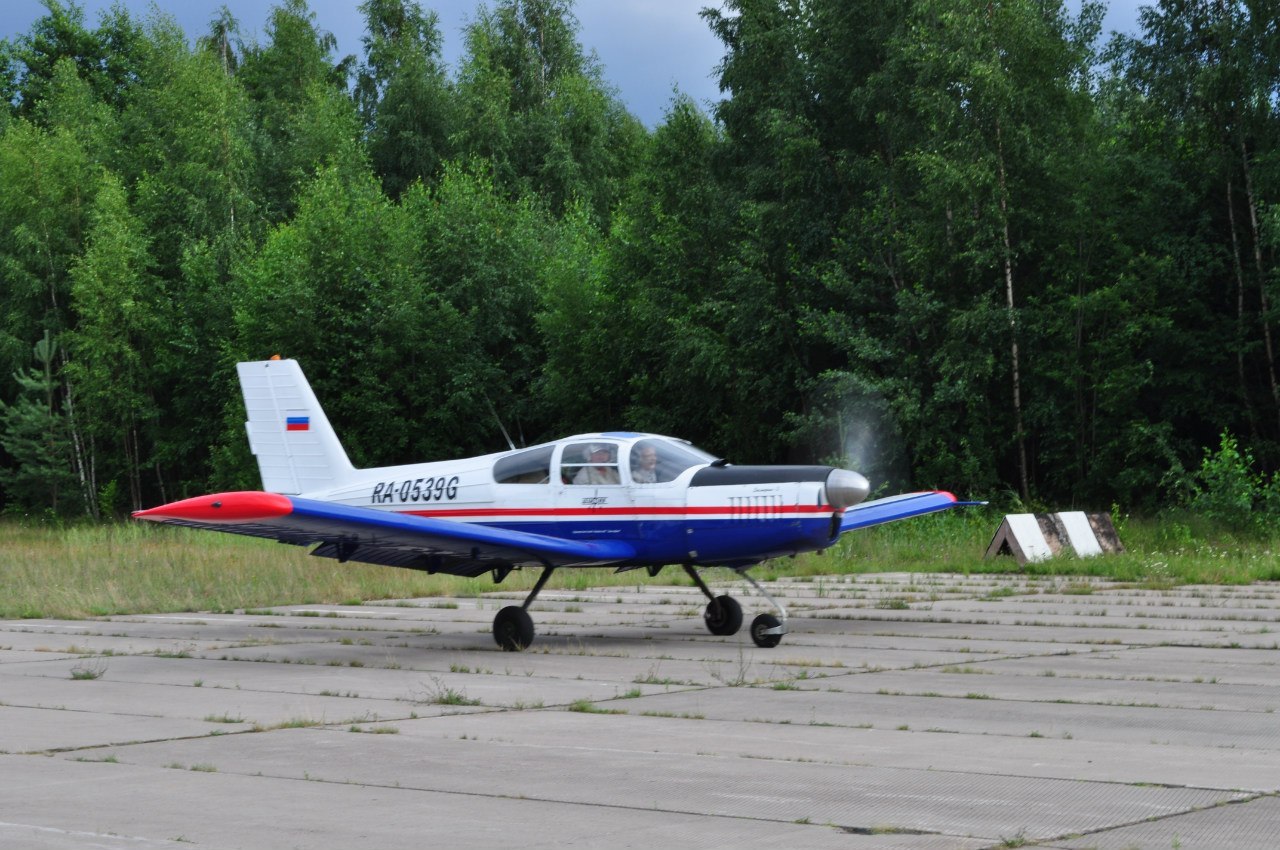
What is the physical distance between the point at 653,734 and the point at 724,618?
5.61 meters

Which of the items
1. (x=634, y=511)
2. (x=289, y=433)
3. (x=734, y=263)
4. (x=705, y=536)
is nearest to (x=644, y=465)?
(x=634, y=511)

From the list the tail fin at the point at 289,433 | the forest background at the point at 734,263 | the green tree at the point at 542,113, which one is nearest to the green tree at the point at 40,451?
the forest background at the point at 734,263

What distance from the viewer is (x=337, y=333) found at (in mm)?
43781

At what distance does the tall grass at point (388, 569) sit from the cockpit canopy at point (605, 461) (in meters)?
5.76

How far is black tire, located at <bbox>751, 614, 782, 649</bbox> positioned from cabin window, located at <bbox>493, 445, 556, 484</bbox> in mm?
2356

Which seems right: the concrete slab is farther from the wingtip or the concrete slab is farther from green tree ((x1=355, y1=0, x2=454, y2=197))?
green tree ((x1=355, y1=0, x2=454, y2=197))

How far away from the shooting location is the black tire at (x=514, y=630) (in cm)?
1222

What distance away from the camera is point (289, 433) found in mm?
15367

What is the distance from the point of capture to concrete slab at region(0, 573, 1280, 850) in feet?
17.7

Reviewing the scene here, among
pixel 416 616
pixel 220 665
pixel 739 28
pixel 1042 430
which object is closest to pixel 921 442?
pixel 1042 430

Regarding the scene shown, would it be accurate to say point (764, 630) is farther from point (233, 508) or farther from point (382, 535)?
point (233, 508)

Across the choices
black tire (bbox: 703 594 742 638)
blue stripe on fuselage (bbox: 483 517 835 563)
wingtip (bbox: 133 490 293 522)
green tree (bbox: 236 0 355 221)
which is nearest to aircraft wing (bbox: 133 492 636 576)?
wingtip (bbox: 133 490 293 522)

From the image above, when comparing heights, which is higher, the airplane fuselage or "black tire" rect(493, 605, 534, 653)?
the airplane fuselage

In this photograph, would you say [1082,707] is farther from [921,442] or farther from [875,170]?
[875,170]
